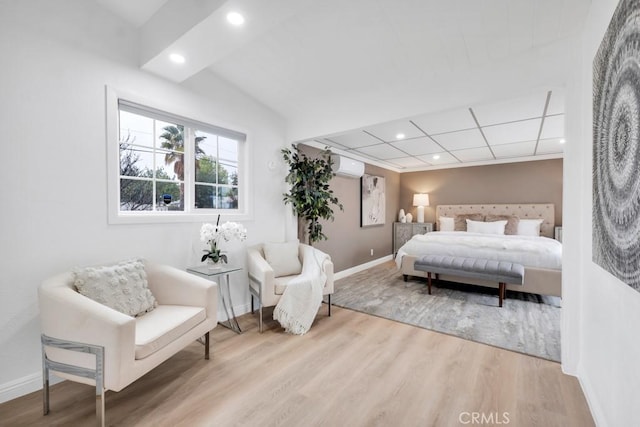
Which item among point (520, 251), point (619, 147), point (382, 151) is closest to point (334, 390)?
point (619, 147)

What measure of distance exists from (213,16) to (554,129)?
172 inches

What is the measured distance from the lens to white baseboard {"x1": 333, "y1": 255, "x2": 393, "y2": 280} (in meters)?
4.66

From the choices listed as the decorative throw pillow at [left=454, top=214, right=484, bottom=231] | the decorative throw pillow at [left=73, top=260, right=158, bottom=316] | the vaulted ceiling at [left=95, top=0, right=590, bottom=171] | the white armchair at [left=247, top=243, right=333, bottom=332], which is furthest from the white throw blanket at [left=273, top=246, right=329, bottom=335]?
the decorative throw pillow at [left=454, top=214, right=484, bottom=231]

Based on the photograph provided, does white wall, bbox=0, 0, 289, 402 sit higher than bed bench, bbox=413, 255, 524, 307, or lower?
higher

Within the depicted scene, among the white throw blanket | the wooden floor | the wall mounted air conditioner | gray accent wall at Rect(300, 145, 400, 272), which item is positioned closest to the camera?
the wooden floor

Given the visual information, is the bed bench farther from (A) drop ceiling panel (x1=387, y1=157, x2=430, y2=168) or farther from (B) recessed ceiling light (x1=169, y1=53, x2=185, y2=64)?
(B) recessed ceiling light (x1=169, y1=53, x2=185, y2=64)

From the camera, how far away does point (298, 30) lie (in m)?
2.13

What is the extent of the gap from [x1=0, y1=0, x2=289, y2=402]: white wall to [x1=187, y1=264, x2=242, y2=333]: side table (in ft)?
1.32

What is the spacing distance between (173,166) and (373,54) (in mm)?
2136

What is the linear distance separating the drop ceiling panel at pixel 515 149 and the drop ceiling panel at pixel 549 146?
0.11 meters

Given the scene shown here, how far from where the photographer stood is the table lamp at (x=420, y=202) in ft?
20.6

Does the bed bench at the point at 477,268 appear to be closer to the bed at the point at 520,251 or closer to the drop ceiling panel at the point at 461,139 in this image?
the bed at the point at 520,251

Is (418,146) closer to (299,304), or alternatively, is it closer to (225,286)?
(299,304)

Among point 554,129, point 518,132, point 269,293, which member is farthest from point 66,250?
point 554,129
